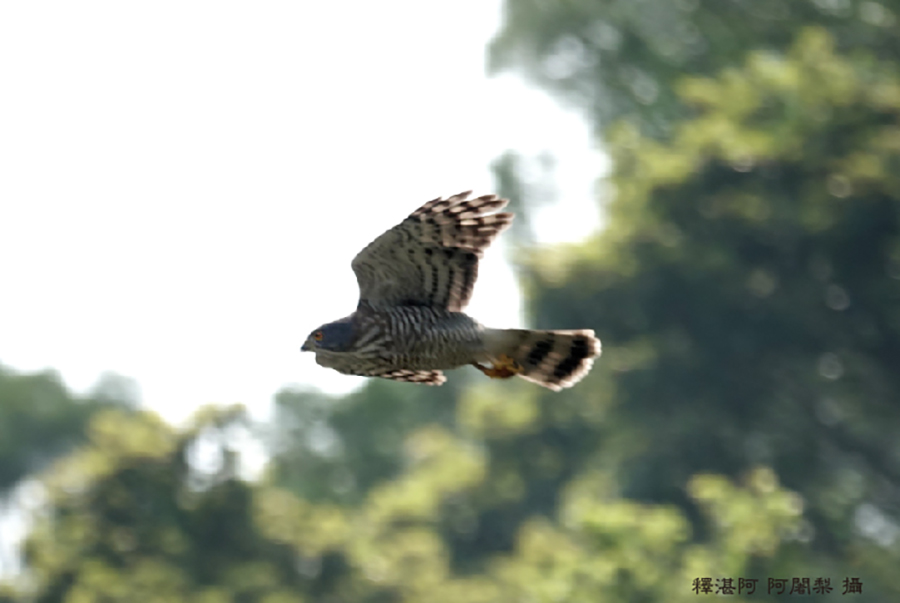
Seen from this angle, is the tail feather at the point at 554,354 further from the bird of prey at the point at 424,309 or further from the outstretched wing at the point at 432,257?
the outstretched wing at the point at 432,257

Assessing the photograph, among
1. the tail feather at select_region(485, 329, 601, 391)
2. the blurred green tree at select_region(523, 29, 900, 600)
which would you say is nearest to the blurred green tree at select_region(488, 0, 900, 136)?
the blurred green tree at select_region(523, 29, 900, 600)

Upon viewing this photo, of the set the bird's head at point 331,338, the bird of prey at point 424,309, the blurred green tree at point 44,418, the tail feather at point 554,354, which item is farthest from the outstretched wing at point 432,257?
the blurred green tree at point 44,418

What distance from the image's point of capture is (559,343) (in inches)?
318

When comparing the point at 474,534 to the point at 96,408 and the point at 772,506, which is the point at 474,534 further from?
the point at 96,408

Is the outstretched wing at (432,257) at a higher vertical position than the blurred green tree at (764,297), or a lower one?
lower

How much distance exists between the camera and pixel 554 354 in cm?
807

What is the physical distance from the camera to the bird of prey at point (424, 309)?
287 inches

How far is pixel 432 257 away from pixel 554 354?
3.46ft

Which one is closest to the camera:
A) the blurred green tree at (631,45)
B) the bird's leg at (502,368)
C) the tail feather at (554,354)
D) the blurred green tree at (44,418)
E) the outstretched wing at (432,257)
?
the outstretched wing at (432,257)

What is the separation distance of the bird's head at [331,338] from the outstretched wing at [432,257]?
0.30 meters

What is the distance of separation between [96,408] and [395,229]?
3803 cm

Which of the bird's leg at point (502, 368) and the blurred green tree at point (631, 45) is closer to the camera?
the bird's leg at point (502, 368)

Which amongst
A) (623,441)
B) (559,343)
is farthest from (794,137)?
(559,343)

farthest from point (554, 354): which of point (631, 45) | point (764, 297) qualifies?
point (631, 45)
